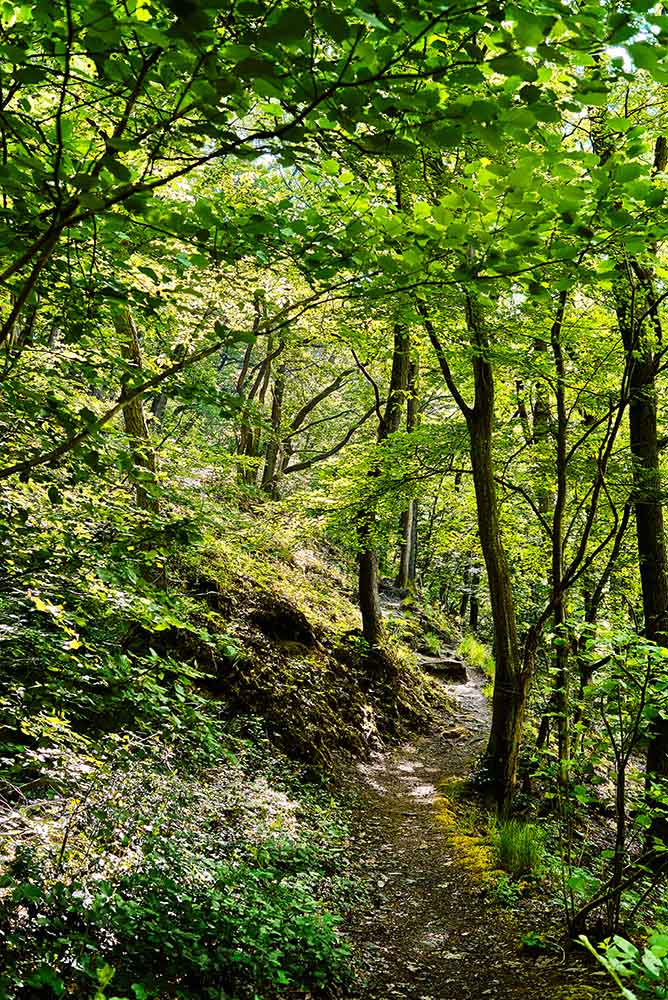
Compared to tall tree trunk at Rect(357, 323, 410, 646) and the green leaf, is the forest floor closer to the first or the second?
tall tree trunk at Rect(357, 323, 410, 646)

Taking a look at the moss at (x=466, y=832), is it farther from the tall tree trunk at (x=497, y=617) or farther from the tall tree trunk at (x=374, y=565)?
the tall tree trunk at (x=374, y=565)

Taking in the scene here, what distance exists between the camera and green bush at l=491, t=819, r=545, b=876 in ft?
20.0

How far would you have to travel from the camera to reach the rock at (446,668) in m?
15.9

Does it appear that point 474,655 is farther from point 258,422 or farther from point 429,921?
point 258,422

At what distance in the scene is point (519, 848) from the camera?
20.4 feet

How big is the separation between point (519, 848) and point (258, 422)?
5.27m

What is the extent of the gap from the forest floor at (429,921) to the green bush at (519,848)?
0.36 m

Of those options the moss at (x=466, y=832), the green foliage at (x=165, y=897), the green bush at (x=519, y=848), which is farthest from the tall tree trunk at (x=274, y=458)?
the green foliage at (x=165, y=897)

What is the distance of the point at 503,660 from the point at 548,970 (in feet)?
14.1

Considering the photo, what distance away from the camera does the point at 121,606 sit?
3014 mm

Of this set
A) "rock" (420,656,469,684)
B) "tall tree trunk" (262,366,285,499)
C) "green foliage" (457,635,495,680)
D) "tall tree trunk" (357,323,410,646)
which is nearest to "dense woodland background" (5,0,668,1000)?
"tall tree trunk" (357,323,410,646)

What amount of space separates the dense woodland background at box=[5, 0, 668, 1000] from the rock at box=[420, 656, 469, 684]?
5980mm

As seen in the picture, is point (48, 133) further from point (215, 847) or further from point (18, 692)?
point (215, 847)

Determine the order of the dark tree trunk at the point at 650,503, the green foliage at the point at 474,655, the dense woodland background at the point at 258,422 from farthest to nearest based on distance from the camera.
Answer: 1. the green foliage at the point at 474,655
2. the dark tree trunk at the point at 650,503
3. the dense woodland background at the point at 258,422
